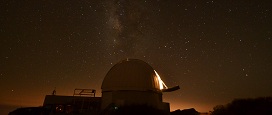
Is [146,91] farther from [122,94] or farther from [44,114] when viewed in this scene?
[44,114]

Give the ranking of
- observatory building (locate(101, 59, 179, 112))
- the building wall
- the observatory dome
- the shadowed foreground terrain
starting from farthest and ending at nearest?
1. the observatory dome
2. observatory building (locate(101, 59, 179, 112))
3. the building wall
4. the shadowed foreground terrain

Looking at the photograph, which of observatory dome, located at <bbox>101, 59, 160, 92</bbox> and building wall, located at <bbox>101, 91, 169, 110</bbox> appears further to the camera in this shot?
observatory dome, located at <bbox>101, 59, 160, 92</bbox>

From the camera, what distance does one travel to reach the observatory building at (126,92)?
1647 cm

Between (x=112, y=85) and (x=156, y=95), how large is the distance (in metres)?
4.37

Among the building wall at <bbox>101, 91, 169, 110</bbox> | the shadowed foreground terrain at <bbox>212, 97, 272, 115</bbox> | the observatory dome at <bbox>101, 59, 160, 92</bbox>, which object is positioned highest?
the observatory dome at <bbox>101, 59, 160, 92</bbox>

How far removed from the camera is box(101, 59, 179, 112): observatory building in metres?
16.7

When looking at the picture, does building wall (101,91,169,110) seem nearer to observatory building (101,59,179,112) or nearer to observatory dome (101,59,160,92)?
observatory building (101,59,179,112)

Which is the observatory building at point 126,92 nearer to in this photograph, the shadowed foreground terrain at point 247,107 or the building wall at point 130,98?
the building wall at point 130,98

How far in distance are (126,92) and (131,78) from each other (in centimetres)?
153

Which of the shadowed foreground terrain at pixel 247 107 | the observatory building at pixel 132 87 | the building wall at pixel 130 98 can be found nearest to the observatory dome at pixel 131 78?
the observatory building at pixel 132 87

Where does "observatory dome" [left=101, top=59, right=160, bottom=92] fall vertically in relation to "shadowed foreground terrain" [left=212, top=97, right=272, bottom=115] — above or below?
above

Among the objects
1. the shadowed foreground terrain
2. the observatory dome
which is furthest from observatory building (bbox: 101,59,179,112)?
the shadowed foreground terrain

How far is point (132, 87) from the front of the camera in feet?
56.0

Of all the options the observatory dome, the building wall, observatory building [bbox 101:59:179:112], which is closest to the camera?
the building wall
